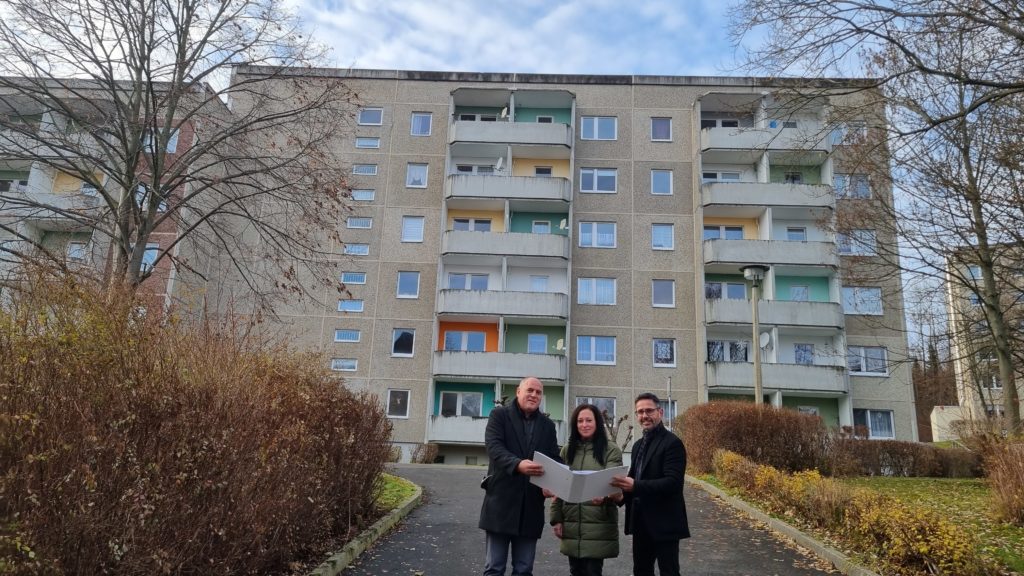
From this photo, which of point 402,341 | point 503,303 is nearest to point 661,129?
point 503,303

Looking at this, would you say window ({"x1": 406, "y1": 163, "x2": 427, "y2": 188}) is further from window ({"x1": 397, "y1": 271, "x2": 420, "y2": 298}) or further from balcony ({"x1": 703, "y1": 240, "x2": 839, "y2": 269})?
balcony ({"x1": 703, "y1": 240, "x2": 839, "y2": 269})

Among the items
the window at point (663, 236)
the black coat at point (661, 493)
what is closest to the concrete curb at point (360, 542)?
the black coat at point (661, 493)

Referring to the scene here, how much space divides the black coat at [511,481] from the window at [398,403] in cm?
2372

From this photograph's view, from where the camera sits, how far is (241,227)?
32.0 meters

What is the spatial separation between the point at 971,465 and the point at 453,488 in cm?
1468

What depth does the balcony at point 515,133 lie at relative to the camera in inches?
1218

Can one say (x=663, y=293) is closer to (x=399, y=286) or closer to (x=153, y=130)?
(x=399, y=286)

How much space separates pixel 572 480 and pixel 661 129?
29.6 meters

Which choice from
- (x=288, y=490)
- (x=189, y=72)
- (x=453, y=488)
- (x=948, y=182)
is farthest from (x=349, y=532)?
(x=948, y=182)

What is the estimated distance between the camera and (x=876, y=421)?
28516 millimetres

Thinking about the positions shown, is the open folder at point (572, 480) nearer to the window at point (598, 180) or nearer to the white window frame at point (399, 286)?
the white window frame at point (399, 286)

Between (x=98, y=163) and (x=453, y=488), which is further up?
(x=98, y=163)

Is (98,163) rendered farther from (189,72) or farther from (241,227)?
(241,227)

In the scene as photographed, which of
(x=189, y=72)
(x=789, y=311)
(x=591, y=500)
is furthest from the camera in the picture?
(x=789, y=311)
